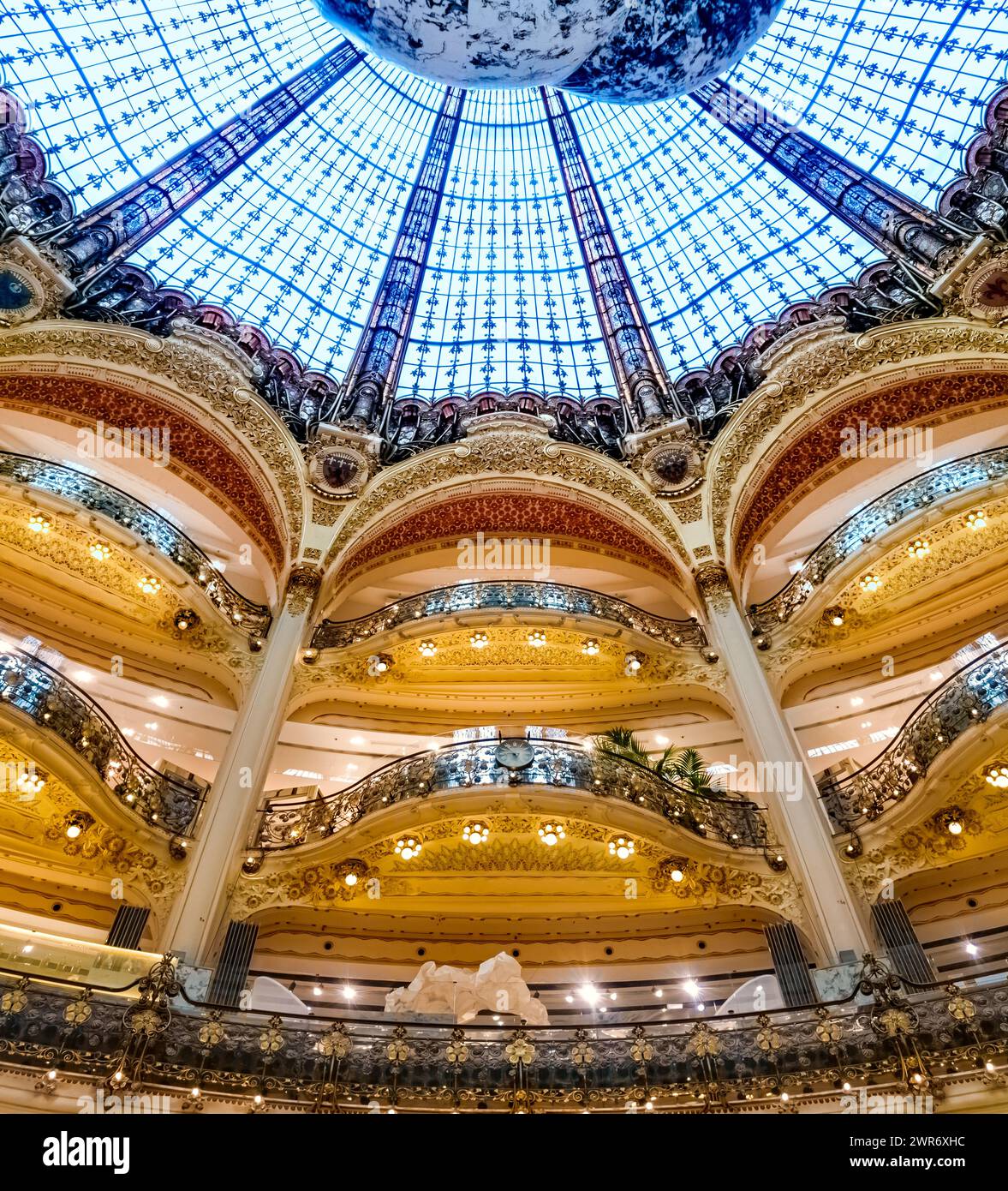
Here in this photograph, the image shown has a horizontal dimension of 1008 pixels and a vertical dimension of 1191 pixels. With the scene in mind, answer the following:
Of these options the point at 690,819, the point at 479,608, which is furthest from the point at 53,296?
the point at 690,819

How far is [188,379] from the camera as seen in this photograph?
51.8 ft

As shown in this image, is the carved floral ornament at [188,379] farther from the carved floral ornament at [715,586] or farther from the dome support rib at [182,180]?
the carved floral ornament at [715,586]

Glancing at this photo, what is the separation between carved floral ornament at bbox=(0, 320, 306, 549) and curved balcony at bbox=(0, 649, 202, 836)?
18.9ft

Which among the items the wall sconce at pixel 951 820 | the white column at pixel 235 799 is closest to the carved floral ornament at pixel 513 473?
the white column at pixel 235 799

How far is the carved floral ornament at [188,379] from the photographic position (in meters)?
14.8

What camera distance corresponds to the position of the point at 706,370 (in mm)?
17531

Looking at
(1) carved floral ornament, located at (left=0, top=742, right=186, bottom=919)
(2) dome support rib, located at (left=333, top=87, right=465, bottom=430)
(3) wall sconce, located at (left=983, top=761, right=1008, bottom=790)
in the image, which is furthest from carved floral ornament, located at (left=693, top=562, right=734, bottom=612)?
(1) carved floral ornament, located at (left=0, top=742, right=186, bottom=919)

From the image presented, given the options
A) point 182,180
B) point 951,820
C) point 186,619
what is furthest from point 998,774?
point 182,180

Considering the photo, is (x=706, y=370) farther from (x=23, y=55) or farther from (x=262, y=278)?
(x=23, y=55)

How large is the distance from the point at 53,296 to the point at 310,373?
17.0 ft

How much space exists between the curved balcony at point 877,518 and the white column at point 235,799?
873cm

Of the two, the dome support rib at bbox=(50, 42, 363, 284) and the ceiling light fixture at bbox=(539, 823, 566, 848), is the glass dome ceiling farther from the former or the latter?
the ceiling light fixture at bbox=(539, 823, 566, 848)

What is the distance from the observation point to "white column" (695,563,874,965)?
31.4ft

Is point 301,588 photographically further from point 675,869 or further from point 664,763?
point 675,869
